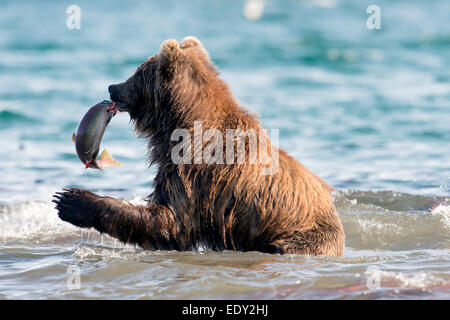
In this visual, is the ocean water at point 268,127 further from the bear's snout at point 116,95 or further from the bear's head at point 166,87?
the bear's snout at point 116,95

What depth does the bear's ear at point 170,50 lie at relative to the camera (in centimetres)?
636

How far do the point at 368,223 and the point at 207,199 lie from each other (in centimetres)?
279

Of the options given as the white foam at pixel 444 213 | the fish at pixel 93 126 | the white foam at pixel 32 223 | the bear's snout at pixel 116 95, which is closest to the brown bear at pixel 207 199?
the bear's snout at pixel 116 95

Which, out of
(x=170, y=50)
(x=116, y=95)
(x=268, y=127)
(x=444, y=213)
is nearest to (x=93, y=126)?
(x=116, y=95)

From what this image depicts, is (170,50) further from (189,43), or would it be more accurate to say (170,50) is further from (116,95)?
(116,95)

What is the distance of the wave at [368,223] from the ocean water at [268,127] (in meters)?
0.03

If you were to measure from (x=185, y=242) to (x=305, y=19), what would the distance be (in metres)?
21.4

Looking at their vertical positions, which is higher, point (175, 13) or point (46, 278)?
point (175, 13)

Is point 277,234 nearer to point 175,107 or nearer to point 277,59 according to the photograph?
point 175,107

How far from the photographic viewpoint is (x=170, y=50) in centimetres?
639

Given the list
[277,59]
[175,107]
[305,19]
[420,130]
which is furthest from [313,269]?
[305,19]

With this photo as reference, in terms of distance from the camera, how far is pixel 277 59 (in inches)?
822

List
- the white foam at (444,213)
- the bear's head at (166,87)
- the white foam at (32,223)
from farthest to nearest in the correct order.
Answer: the white foam at (444,213)
the white foam at (32,223)
the bear's head at (166,87)

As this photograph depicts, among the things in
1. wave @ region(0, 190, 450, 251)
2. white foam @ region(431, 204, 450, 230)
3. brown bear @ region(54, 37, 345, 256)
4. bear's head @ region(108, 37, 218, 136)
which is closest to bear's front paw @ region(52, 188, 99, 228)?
brown bear @ region(54, 37, 345, 256)
